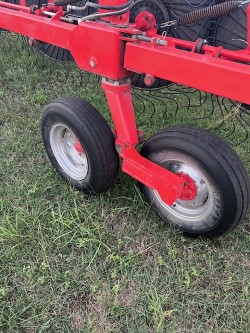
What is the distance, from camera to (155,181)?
1916 mm

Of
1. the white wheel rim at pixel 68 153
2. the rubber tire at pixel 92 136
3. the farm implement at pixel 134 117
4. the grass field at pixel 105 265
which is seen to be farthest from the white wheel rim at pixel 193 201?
the white wheel rim at pixel 68 153

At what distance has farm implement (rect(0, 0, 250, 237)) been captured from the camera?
1.68 metres

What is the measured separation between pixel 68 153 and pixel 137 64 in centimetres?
81

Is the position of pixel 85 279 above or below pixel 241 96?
below

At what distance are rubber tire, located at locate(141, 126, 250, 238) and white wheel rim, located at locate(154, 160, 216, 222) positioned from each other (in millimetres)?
50

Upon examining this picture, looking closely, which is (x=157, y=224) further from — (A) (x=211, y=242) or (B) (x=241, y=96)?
(B) (x=241, y=96)

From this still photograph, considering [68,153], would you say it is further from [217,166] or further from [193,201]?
[217,166]

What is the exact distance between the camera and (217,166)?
1757mm

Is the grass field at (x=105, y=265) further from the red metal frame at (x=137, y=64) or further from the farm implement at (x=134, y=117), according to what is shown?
the red metal frame at (x=137, y=64)

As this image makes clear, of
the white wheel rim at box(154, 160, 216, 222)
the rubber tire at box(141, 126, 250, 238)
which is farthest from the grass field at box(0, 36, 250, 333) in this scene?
the rubber tire at box(141, 126, 250, 238)

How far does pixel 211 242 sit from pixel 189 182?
1.19 feet

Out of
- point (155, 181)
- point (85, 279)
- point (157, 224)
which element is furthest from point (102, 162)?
point (85, 279)

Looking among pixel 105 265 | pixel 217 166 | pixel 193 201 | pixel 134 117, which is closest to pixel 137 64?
pixel 134 117

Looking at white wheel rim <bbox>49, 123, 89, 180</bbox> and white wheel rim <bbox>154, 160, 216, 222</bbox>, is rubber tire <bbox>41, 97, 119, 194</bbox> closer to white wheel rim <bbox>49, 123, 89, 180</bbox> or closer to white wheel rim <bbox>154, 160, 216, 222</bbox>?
white wheel rim <bbox>49, 123, 89, 180</bbox>
